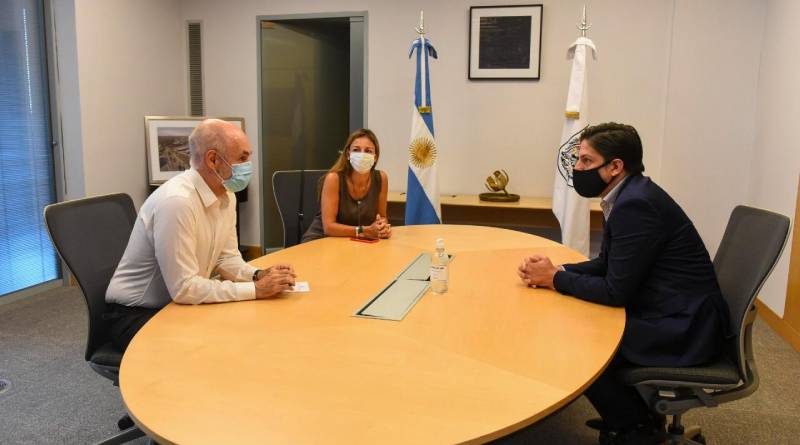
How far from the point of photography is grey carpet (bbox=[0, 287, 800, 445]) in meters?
2.55

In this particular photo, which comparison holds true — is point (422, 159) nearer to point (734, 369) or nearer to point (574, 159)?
point (574, 159)

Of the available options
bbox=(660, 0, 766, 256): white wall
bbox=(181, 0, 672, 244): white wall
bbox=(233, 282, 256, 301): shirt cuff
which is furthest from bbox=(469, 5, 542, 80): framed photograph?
bbox=(233, 282, 256, 301): shirt cuff

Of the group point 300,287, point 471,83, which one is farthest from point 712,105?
point 300,287

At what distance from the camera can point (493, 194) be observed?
4.91m

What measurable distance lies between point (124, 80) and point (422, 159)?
101 inches

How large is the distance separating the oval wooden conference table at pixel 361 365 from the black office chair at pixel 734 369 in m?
0.24

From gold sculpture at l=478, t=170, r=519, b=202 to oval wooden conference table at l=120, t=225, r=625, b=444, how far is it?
259cm

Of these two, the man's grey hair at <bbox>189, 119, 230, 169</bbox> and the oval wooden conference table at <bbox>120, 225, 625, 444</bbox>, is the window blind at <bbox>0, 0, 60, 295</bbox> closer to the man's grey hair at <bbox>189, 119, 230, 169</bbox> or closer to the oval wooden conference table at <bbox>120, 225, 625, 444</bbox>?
the man's grey hair at <bbox>189, 119, 230, 169</bbox>

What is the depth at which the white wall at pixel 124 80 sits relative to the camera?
15.3 ft

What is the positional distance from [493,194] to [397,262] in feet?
7.96

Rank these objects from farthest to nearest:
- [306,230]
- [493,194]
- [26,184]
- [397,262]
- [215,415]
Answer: [493,194]
[26,184]
[306,230]
[397,262]
[215,415]

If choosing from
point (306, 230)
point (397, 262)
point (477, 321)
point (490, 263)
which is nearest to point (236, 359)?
point (477, 321)

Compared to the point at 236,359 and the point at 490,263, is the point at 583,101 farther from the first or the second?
the point at 236,359

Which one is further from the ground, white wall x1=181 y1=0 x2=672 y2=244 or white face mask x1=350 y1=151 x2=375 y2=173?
white wall x1=181 y1=0 x2=672 y2=244
